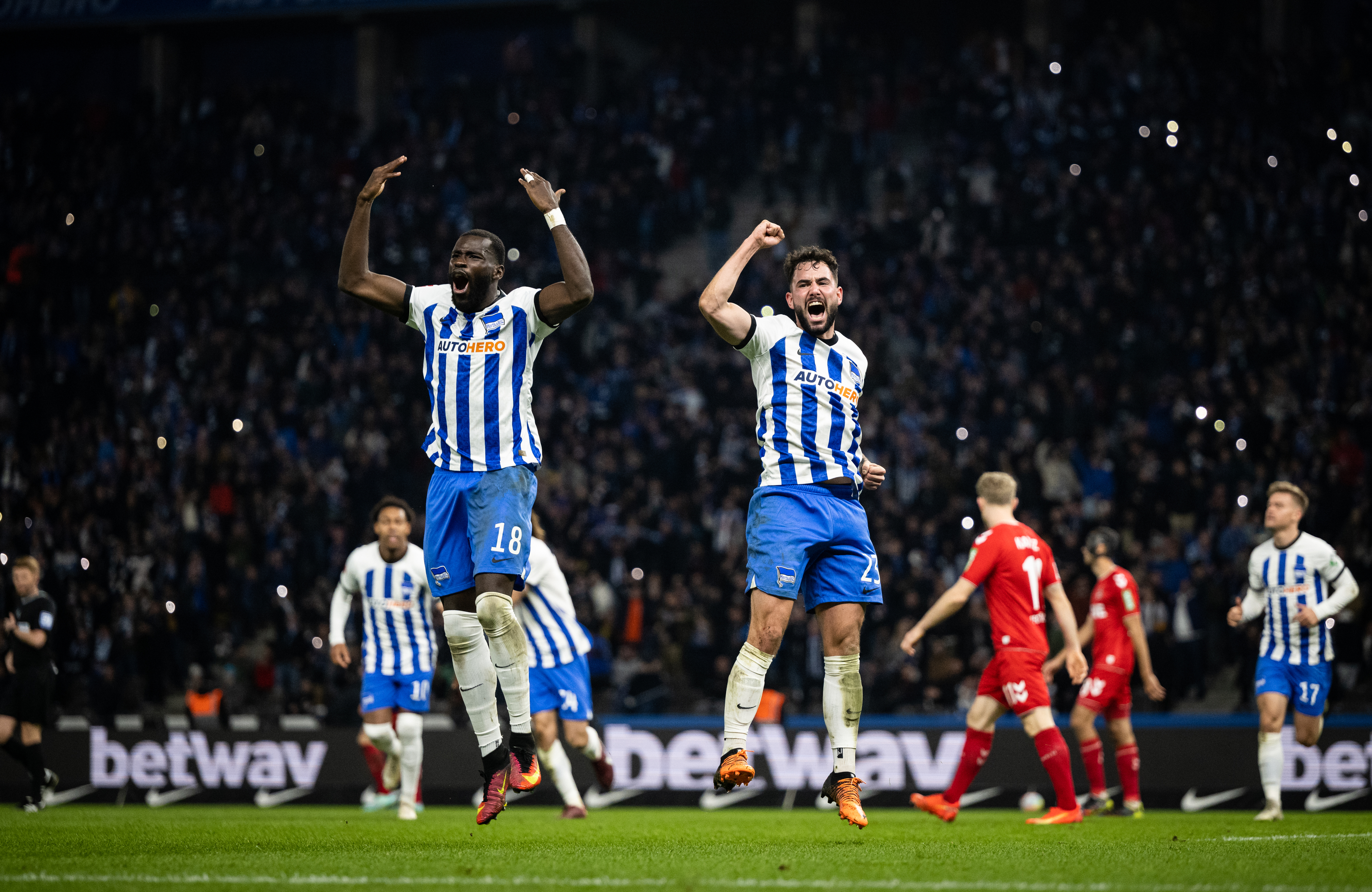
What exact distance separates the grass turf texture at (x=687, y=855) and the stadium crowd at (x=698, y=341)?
25.8 feet

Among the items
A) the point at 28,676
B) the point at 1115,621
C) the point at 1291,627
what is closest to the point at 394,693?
the point at 28,676

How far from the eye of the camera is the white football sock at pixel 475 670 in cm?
782

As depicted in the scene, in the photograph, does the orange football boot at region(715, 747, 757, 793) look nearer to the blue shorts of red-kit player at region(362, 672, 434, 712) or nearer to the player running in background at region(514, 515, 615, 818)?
Answer: the player running in background at region(514, 515, 615, 818)

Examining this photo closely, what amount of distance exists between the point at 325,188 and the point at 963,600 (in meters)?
21.4

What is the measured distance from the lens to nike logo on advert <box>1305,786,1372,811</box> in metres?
13.9

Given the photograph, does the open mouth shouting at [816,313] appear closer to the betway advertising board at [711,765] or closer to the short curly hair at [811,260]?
the short curly hair at [811,260]

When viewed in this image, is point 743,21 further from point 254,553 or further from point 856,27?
point 254,553

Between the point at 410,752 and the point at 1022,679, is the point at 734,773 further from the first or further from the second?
the point at 410,752

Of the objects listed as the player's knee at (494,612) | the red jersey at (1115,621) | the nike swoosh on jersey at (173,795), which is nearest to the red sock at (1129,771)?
the red jersey at (1115,621)

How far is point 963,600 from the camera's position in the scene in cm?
1076

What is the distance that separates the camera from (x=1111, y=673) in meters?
12.6

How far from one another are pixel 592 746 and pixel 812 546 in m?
5.22

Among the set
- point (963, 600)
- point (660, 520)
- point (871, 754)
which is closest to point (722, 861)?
point (963, 600)

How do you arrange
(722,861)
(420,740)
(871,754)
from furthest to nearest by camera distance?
(871,754) < (420,740) < (722,861)
